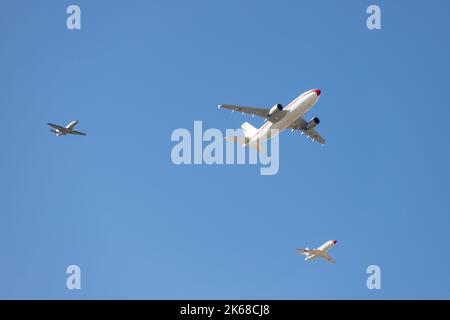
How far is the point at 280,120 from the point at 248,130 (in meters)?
8.38

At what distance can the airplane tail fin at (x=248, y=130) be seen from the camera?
86.8 m

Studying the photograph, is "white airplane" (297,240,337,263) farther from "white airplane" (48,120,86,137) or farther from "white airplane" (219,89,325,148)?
"white airplane" (48,120,86,137)

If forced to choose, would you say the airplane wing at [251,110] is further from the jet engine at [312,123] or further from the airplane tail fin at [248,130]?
the jet engine at [312,123]

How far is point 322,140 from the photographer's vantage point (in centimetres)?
9194

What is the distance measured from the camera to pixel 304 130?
293 ft

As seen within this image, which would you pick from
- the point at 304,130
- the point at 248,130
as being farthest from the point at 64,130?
the point at 304,130

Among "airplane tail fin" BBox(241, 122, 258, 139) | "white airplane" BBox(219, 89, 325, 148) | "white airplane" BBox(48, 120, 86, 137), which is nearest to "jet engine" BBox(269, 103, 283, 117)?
"white airplane" BBox(219, 89, 325, 148)

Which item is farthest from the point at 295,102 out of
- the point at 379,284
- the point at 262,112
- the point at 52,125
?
the point at 52,125

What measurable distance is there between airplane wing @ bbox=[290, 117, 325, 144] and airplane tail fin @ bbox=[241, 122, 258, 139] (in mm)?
5927

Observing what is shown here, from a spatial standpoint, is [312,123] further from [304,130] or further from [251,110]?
[251,110]

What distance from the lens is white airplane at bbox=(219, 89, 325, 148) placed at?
77.0 meters
